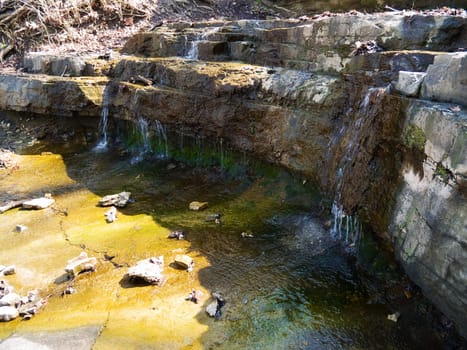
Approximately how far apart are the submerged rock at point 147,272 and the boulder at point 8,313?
3.50 ft

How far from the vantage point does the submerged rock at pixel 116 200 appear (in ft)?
18.2

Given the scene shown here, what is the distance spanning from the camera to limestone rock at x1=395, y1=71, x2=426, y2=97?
11.6 ft

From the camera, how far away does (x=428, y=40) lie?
15.3 feet

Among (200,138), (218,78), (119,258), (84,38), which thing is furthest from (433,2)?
(84,38)

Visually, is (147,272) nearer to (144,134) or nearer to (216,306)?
(216,306)

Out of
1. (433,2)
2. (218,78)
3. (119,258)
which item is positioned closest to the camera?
(119,258)

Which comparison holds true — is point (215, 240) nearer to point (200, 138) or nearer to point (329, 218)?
point (329, 218)

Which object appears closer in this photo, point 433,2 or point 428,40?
point 428,40

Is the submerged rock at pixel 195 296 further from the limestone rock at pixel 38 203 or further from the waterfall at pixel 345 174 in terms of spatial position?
the limestone rock at pixel 38 203

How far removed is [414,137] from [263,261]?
204cm

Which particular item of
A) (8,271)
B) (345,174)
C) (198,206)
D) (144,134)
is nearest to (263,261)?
(345,174)

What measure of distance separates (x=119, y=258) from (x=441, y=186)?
3.39m

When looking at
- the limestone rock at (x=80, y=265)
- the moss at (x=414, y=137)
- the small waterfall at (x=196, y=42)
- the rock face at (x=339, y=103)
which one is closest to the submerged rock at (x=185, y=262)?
the limestone rock at (x=80, y=265)

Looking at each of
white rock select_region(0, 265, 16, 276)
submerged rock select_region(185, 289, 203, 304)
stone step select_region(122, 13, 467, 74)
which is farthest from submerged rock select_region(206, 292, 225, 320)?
stone step select_region(122, 13, 467, 74)
